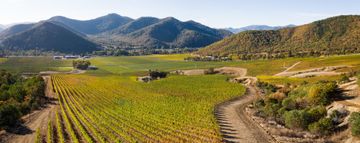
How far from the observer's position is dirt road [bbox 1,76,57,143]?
46.3m

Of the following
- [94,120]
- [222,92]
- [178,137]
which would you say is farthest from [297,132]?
[222,92]

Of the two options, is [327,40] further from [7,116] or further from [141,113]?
[7,116]

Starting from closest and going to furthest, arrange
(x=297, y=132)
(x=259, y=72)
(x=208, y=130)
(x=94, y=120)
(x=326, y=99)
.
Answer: (x=297, y=132) → (x=208, y=130) → (x=326, y=99) → (x=94, y=120) → (x=259, y=72)

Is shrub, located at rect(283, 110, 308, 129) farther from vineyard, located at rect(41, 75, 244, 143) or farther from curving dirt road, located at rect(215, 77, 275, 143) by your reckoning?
vineyard, located at rect(41, 75, 244, 143)

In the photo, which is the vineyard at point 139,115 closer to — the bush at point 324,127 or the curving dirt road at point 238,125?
the curving dirt road at point 238,125

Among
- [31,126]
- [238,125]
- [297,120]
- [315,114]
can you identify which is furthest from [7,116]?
[315,114]

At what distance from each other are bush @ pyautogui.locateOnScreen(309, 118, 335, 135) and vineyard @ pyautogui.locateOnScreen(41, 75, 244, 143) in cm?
1042

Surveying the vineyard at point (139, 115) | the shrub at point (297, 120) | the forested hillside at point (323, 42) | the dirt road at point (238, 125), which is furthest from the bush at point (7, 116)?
the forested hillside at point (323, 42)

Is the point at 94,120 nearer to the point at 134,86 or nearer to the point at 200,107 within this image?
the point at 200,107

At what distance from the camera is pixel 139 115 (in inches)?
2185

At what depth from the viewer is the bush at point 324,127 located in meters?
37.1

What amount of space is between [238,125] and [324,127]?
11.1 meters

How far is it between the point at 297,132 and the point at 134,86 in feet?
222

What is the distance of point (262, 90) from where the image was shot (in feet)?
261
